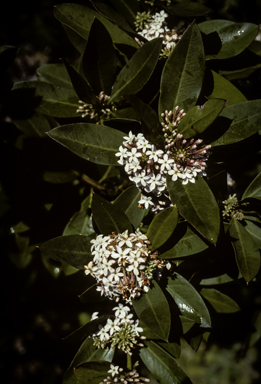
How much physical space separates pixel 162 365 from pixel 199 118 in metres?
1.47

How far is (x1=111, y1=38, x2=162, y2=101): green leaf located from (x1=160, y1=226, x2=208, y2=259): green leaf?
871mm

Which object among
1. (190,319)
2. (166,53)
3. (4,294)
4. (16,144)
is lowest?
(4,294)

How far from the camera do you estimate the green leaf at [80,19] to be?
152 cm

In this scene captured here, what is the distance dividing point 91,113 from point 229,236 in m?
1.13

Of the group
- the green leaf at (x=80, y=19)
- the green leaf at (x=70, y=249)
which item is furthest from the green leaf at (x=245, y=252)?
the green leaf at (x=80, y=19)

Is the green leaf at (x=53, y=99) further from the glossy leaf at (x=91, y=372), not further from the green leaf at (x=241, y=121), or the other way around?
the glossy leaf at (x=91, y=372)

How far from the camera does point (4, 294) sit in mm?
2662

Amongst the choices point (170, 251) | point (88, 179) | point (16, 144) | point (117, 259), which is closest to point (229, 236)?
point (170, 251)

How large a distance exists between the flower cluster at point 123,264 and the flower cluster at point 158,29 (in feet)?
3.73

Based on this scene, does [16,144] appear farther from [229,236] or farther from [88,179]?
[229,236]

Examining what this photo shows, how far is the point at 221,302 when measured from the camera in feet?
6.34


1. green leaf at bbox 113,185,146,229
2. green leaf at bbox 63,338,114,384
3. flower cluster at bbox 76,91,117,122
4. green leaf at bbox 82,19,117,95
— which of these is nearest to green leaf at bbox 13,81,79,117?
flower cluster at bbox 76,91,117,122

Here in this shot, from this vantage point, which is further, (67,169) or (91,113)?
(67,169)

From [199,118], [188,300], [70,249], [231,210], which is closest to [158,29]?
[199,118]
